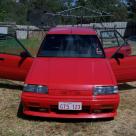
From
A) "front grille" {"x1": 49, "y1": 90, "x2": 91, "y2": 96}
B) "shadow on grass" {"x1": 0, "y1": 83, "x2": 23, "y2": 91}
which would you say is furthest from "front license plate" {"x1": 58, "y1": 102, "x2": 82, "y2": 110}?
"shadow on grass" {"x1": 0, "y1": 83, "x2": 23, "y2": 91}

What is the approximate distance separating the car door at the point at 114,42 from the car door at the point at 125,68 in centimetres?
118

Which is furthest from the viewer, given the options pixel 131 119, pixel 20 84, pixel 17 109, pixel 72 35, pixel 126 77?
pixel 20 84

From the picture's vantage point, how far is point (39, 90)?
7059 millimetres

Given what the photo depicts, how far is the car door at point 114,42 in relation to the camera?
11045 millimetres

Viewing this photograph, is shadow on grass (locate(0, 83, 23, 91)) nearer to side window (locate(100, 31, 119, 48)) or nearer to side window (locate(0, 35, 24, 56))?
side window (locate(0, 35, 24, 56))

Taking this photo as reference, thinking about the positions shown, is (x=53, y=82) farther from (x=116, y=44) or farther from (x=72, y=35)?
(x=116, y=44)

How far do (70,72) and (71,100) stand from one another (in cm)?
82

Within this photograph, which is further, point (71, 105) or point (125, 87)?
point (125, 87)

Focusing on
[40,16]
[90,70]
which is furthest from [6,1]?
[90,70]

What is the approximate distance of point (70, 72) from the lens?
7.58 m

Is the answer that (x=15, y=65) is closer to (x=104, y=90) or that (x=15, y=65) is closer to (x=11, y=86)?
(x=11, y=86)

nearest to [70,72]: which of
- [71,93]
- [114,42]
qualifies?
[71,93]

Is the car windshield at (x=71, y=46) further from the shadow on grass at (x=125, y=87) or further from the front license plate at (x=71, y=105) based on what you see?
the shadow on grass at (x=125, y=87)

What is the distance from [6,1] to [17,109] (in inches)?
2389
